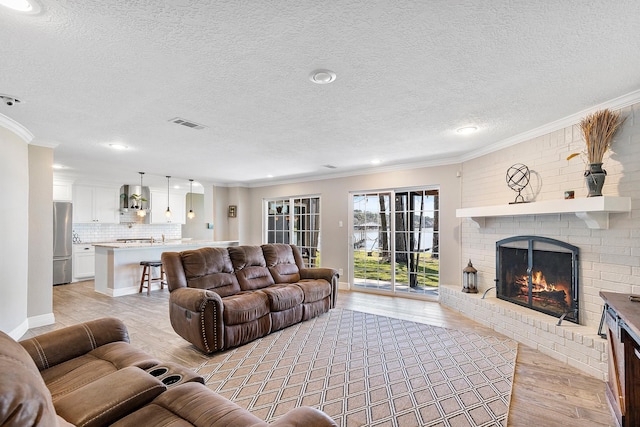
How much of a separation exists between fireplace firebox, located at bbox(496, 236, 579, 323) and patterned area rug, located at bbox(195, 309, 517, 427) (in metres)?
0.61

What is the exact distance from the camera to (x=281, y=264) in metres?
4.71

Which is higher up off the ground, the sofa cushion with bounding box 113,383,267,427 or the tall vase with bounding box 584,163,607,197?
the tall vase with bounding box 584,163,607,197

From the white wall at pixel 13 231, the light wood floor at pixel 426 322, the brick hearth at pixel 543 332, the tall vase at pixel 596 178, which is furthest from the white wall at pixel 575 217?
the white wall at pixel 13 231

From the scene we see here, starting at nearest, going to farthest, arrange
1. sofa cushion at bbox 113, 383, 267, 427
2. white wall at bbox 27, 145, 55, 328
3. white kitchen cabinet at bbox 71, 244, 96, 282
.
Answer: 1. sofa cushion at bbox 113, 383, 267, 427
2. white wall at bbox 27, 145, 55, 328
3. white kitchen cabinet at bbox 71, 244, 96, 282

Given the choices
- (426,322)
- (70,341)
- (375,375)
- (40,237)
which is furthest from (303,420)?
(40,237)

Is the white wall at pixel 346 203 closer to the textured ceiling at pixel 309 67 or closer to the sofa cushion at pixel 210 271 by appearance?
the textured ceiling at pixel 309 67

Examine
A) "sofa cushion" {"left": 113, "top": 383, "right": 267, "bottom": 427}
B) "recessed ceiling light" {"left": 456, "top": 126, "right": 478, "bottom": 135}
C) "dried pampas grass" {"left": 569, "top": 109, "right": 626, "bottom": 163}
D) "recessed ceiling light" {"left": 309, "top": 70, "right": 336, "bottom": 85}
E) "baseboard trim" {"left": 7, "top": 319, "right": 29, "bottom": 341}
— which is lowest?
"baseboard trim" {"left": 7, "top": 319, "right": 29, "bottom": 341}

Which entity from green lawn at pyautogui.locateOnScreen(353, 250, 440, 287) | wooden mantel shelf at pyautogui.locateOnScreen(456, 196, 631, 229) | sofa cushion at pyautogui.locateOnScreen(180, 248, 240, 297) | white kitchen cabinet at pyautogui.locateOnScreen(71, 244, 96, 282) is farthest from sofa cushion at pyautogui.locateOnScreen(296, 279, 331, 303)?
white kitchen cabinet at pyautogui.locateOnScreen(71, 244, 96, 282)

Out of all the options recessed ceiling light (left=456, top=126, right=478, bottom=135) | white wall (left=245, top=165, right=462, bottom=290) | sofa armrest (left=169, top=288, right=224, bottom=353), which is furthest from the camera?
white wall (left=245, top=165, right=462, bottom=290)

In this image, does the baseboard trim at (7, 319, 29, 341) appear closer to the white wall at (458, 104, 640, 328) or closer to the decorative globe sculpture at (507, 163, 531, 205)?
the white wall at (458, 104, 640, 328)

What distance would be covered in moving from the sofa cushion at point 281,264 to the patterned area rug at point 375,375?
0.93 metres

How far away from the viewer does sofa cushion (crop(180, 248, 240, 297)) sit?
363cm

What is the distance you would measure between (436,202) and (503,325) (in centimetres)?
227

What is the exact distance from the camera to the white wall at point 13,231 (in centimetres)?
327
